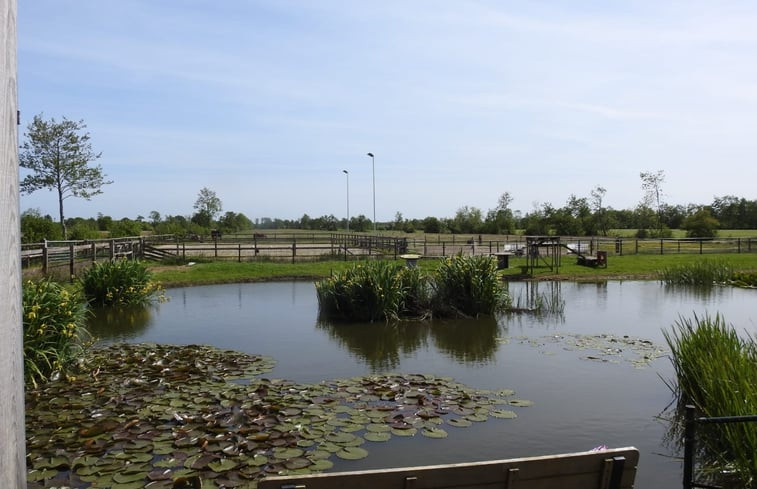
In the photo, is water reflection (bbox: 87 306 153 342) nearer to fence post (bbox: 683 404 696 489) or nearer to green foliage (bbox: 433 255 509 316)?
green foliage (bbox: 433 255 509 316)

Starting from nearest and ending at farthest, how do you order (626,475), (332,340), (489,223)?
(626,475) → (332,340) → (489,223)

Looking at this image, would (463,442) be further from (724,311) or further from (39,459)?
(724,311)

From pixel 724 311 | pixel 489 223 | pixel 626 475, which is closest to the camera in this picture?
pixel 626 475

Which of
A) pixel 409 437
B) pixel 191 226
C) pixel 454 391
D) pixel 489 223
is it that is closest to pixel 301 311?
pixel 454 391

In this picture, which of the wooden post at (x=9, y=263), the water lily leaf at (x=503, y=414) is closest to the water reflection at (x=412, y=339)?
the water lily leaf at (x=503, y=414)

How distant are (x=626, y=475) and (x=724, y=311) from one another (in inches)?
580

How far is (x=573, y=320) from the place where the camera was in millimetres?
→ 15055

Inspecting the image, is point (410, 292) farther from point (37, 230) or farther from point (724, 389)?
point (37, 230)

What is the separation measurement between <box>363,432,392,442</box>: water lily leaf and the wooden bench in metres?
3.51

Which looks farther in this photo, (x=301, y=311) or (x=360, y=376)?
(x=301, y=311)

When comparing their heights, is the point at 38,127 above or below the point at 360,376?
above

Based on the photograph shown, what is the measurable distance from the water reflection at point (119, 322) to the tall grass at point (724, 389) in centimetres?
1069

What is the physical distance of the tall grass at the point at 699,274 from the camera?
23.0 meters

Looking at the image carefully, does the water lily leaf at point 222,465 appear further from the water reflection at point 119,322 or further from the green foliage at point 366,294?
the green foliage at point 366,294
